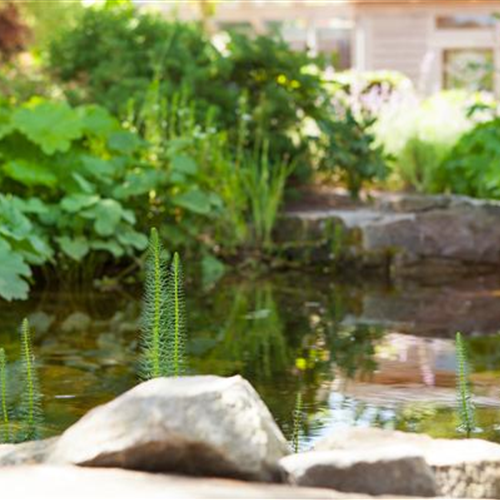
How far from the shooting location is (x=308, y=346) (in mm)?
5504

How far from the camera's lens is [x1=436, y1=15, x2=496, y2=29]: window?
2155 cm

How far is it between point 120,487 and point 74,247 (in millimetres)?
4723

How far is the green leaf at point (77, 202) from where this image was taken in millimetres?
7203

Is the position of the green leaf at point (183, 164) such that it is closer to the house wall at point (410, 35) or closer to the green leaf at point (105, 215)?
the green leaf at point (105, 215)

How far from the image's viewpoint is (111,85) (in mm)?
9969

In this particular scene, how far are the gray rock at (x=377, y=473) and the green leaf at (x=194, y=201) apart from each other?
5194mm

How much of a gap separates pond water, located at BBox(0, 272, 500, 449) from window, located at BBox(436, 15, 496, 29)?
14259mm

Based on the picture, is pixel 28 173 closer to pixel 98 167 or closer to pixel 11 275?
pixel 98 167

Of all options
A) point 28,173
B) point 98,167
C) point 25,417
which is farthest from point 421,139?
point 25,417

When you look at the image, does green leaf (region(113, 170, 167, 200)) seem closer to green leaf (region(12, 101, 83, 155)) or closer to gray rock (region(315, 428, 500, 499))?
green leaf (region(12, 101, 83, 155))


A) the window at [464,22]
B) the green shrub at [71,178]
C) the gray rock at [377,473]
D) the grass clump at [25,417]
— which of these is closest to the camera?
the gray rock at [377,473]

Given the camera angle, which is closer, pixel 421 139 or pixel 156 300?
pixel 156 300

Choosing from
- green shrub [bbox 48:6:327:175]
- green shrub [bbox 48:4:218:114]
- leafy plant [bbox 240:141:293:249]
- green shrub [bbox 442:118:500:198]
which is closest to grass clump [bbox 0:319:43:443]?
green shrub [bbox 442:118:500:198]

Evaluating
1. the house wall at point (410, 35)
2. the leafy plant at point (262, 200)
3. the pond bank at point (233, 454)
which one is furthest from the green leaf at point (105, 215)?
the house wall at point (410, 35)
